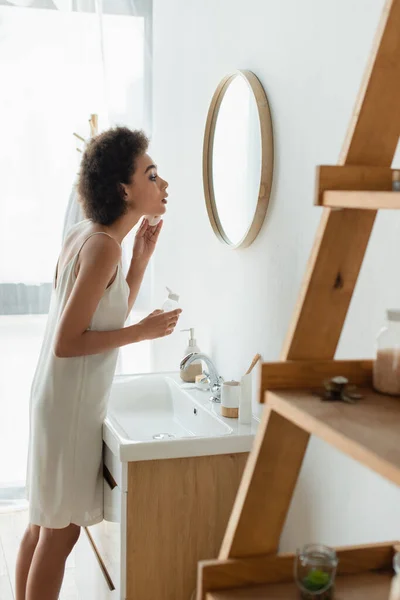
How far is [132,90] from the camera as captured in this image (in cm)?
365

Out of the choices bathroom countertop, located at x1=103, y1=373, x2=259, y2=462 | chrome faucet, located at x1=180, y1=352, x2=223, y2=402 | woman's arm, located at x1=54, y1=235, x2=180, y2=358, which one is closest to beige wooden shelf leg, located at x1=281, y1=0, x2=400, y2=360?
bathroom countertop, located at x1=103, y1=373, x2=259, y2=462

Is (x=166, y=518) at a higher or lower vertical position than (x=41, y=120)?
lower

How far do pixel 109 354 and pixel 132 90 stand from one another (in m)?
1.79

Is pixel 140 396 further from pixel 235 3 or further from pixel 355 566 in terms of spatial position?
pixel 355 566

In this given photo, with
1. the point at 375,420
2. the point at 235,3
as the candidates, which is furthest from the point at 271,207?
the point at 375,420

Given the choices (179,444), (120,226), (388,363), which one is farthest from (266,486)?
(120,226)

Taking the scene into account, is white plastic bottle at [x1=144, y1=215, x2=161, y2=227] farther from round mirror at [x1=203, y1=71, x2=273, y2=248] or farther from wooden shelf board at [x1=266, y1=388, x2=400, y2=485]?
wooden shelf board at [x1=266, y1=388, x2=400, y2=485]

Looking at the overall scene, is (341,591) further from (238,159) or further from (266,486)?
(238,159)

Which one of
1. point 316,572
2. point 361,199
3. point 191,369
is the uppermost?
point 361,199

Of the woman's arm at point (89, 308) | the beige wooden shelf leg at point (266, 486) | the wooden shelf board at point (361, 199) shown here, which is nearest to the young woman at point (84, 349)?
the woman's arm at point (89, 308)

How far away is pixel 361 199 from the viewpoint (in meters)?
0.92

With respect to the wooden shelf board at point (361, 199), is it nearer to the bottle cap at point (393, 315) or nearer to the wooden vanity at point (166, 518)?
the bottle cap at point (393, 315)

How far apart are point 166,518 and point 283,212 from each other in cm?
86

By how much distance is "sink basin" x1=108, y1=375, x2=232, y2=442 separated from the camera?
2.44 m
